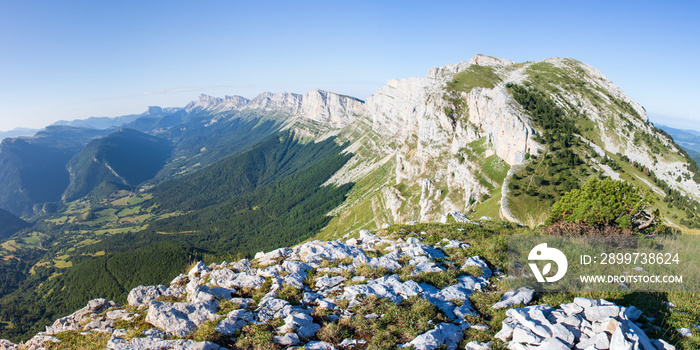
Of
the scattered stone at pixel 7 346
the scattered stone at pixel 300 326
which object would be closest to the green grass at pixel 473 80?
the scattered stone at pixel 300 326

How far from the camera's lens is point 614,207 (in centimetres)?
2488

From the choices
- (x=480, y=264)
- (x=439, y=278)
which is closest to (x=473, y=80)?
(x=480, y=264)

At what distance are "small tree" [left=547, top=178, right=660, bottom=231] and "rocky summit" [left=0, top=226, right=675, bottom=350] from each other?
12.7 m

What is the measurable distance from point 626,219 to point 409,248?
1890 cm

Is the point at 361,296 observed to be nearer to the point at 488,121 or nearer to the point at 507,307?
the point at 507,307

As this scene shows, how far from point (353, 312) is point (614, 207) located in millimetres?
25414

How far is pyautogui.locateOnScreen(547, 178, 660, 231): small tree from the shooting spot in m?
24.7

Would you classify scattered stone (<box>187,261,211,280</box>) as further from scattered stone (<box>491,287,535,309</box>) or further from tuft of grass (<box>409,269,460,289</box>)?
scattered stone (<box>491,287,535,309</box>)

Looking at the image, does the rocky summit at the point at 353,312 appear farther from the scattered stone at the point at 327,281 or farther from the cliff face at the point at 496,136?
the cliff face at the point at 496,136

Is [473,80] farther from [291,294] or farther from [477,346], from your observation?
[477,346]

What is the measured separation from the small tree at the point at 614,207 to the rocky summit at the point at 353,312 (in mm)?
12709

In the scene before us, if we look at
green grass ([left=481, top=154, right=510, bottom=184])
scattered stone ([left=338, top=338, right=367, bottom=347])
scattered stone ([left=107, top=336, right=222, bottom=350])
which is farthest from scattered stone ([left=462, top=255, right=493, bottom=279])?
green grass ([left=481, top=154, right=510, bottom=184])

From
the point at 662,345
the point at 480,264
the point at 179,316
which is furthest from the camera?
the point at 480,264

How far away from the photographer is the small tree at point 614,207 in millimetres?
24703
